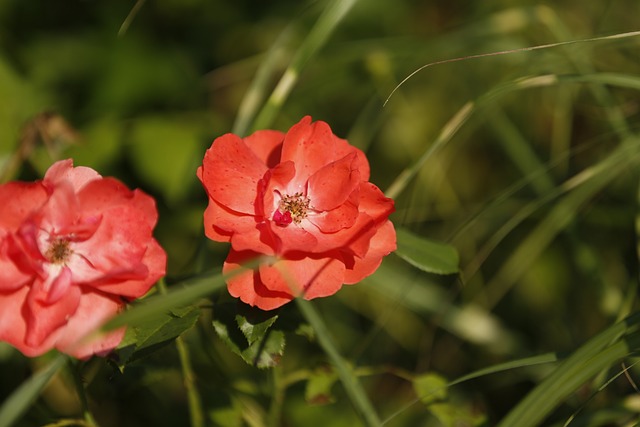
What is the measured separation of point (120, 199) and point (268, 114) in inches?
11.6

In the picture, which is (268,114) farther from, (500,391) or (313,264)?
(500,391)

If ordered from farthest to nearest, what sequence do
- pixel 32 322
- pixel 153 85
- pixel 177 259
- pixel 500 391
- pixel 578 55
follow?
1. pixel 153 85
2. pixel 177 259
3. pixel 500 391
4. pixel 578 55
5. pixel 32 322

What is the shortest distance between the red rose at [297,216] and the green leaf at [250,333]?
0.04 metres

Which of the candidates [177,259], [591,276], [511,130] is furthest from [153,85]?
[591,276]

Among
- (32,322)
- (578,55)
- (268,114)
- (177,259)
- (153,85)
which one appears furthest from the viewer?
(153,85)

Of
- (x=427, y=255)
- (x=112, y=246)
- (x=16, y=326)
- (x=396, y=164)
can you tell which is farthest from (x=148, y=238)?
(x=396, y=164)

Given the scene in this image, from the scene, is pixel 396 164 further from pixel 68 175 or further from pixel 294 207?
pixel 68 175

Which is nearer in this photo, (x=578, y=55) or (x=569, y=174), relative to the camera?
(x=578, y=55)

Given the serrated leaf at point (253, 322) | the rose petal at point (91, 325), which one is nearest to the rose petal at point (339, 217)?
the serrated leaf at point (253, 322)

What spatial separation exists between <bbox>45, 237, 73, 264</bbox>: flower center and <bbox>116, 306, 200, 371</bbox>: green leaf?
0.09 metres

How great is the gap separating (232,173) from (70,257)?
17 centimetres

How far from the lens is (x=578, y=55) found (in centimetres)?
118

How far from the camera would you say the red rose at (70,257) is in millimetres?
712

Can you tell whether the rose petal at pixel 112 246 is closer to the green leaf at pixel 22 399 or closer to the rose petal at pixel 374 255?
the green leaf at pixel 22 399
